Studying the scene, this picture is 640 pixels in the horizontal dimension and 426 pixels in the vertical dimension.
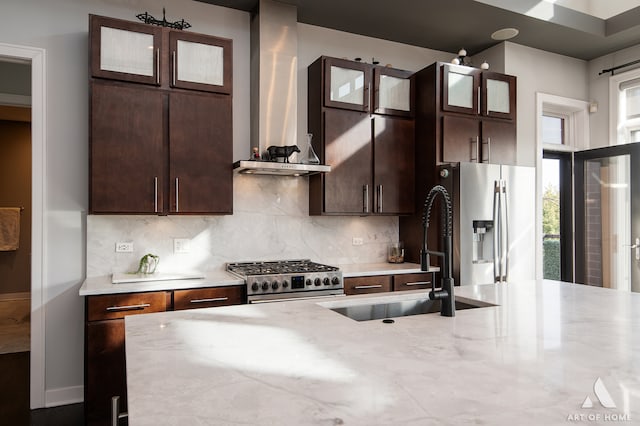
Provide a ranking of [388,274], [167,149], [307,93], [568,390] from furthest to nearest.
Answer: [307,93], [388,274], [167,149], [568,390]

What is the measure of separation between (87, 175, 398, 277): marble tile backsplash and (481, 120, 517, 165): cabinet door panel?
3.68 feet

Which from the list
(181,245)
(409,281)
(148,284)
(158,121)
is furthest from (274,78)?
(409,281)

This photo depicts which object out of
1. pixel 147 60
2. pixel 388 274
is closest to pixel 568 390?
pixel 388 274

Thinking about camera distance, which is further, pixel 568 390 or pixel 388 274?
pixel 388 274

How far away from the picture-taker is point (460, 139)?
4129 millimetres

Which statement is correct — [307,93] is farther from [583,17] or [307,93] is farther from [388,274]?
[583,17]

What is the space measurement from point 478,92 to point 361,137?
1.24 metres

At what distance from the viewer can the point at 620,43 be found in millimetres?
4566

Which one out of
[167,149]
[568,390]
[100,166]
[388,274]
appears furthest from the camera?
[388,274]

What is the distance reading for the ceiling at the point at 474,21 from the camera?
149 inches

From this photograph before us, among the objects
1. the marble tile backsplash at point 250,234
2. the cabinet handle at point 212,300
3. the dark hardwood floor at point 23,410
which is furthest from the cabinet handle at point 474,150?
the dark hardwood floor at point 23,410

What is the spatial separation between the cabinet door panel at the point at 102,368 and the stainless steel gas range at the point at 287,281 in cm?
88

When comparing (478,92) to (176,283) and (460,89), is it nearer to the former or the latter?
(460,89)

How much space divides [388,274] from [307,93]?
1784 mm
